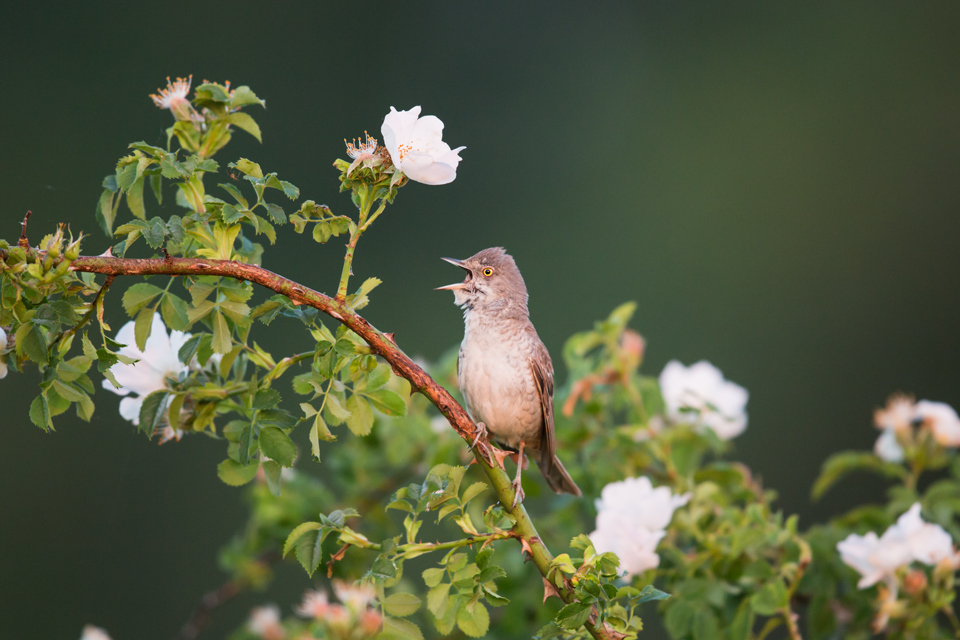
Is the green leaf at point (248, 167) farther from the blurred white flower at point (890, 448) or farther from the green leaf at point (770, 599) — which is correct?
the blurred white flower at point (890, 448)

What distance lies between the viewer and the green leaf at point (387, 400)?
61.5 inches

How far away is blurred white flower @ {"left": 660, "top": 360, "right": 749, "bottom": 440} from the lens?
8.79 feet

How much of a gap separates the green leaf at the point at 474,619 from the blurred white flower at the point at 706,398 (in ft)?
4.41

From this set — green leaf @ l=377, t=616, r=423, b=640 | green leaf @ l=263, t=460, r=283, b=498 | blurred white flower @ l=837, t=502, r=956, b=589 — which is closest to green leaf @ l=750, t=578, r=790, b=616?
blurred white flower @ l=837, t=502, r=956, b=589

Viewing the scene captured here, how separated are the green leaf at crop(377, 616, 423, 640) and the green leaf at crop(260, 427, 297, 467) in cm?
33

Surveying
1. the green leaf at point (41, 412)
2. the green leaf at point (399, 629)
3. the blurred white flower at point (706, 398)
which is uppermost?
the blurred white flower at point (706, 398)

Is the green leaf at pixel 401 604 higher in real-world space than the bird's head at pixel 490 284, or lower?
lower

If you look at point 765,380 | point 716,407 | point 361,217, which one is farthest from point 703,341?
point 361,217

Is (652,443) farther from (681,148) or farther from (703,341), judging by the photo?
(681,148)

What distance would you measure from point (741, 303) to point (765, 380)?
957mm

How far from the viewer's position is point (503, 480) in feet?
4.94

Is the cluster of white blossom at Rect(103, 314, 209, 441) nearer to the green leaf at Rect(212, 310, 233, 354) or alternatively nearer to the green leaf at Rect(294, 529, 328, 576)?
the green leaf at Rect(212, 310, 233, 354)

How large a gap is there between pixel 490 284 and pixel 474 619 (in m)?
1.50

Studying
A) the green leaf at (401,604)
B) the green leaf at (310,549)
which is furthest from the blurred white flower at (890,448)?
the green leaf at (310,549)
